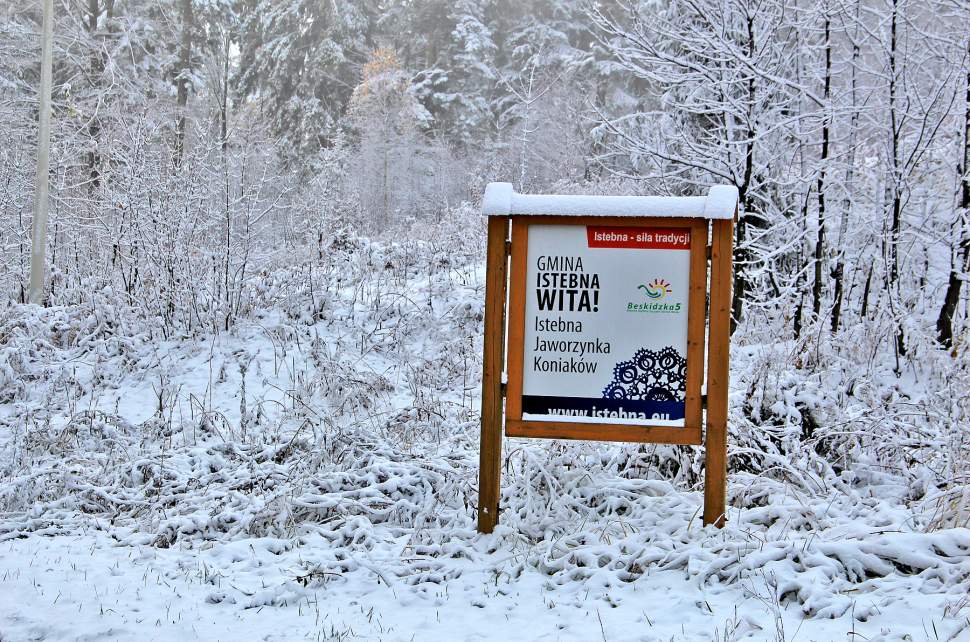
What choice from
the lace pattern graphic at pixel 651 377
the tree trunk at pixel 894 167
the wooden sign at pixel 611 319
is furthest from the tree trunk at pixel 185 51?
the lace pattern graphic at pixel 651 377

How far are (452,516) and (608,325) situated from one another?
4.97 feet

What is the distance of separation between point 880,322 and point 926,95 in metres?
2.95

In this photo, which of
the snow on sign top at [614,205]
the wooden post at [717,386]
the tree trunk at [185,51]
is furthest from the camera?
the tree trunk at [185,51]

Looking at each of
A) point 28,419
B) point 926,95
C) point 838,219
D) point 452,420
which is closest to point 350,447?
point 452,420

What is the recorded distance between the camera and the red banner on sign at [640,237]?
4.31 meters

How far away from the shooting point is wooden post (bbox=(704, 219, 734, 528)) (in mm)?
4254

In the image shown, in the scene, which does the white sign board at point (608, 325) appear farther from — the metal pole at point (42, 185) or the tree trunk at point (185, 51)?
the tree trunk at point (185, 51)

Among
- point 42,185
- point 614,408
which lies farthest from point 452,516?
point 42,185

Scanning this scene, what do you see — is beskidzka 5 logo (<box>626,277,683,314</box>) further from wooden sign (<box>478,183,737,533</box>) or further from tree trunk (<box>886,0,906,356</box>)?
tree trunk (<box>886,0,906,356</box>)

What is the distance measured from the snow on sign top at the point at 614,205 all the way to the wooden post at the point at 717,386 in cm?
14

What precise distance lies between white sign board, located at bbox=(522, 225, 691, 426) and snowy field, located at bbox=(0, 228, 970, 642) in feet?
2.28

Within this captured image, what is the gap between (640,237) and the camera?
433 centimetres

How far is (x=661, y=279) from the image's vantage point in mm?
4328

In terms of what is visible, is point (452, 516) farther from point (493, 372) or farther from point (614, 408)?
point (614, 408)
